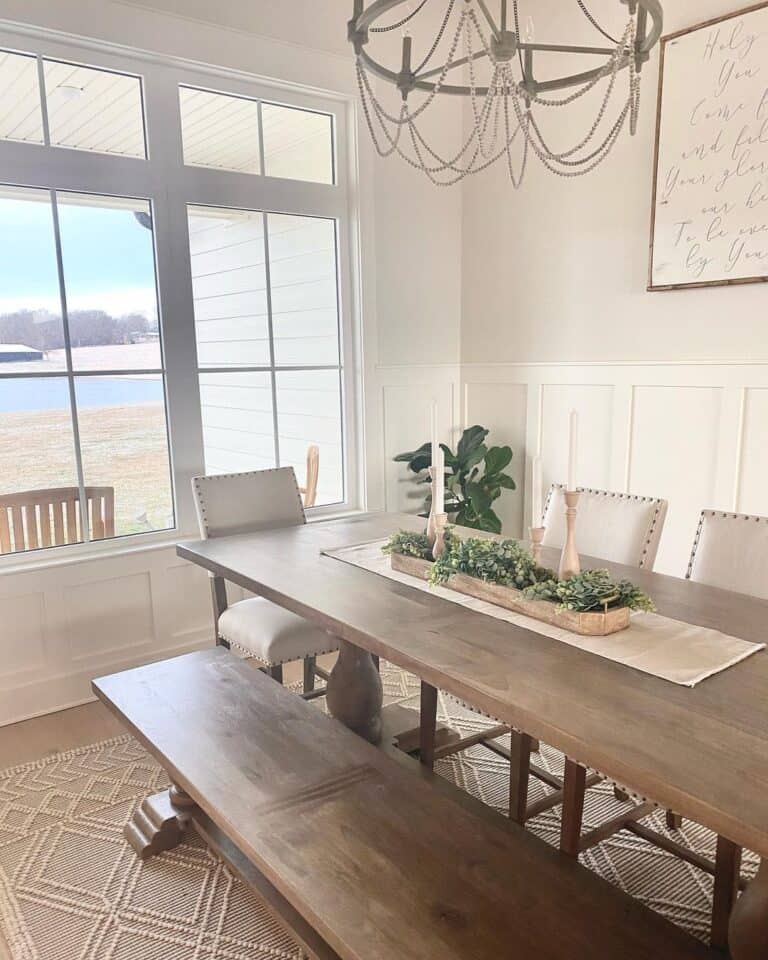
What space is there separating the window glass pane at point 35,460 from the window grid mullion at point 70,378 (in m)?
0.02

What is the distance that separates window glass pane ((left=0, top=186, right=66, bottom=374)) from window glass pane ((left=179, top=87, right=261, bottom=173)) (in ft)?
2.27

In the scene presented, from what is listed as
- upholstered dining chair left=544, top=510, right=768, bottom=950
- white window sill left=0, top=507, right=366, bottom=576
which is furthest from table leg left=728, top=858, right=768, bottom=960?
white window sill left=0, top=507, right=366, bottom=576

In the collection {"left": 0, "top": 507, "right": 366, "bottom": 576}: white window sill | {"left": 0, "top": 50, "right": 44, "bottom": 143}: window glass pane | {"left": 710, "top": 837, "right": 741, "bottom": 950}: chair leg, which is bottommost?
{"left": 710, "top": 837, "right": 741, "bottom": 950}: chair leg

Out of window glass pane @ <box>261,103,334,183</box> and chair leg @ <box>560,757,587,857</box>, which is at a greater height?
window glass pane @ <box>261,103,334,183</box>

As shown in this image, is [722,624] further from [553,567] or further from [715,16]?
[715,16]

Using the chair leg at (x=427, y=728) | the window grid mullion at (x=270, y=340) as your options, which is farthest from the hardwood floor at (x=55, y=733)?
the window grid mullion at (x=270, y=340)

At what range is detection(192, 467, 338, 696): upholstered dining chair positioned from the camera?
2.44 meters

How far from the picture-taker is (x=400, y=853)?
1.39 metres

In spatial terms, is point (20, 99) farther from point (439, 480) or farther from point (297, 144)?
point (439, 480)

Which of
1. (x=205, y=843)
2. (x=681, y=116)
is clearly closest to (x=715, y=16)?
(x=681, y=116)

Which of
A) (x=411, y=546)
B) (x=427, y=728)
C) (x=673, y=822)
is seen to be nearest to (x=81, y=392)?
(x=411, y=546)

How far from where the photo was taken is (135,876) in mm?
1990

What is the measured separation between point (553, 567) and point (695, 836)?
891 mm

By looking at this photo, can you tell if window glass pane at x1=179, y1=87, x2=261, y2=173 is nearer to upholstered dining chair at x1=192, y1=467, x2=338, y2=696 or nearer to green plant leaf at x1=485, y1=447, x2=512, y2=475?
upholstered dining chair at x1=192, y1=467, x2=338, y2=696
